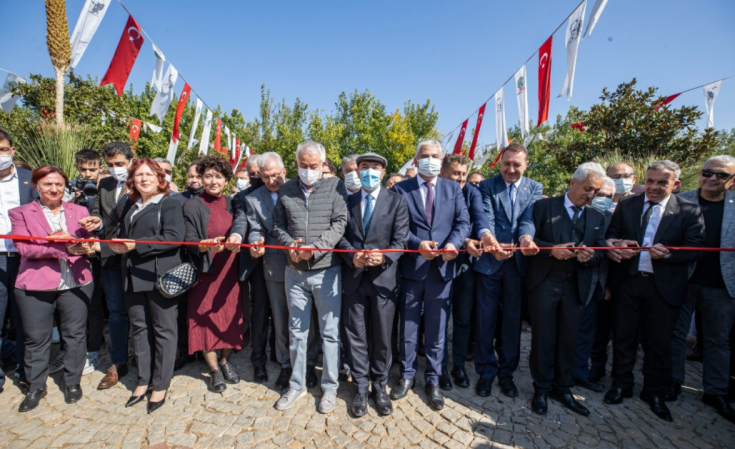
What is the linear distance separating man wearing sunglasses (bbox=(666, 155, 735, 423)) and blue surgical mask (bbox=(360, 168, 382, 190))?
137 inches

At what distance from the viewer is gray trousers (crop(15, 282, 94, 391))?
3.25m

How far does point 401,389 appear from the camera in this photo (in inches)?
135

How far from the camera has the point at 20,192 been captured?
12.1ft

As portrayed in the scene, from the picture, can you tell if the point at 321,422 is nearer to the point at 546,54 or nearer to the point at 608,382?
the point at 608,382

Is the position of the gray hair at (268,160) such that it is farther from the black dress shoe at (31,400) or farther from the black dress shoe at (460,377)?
the black dress shoe at (31,400)

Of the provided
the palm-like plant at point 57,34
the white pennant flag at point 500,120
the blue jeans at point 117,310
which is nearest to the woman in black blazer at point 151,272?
the blue jeans at point 117,310

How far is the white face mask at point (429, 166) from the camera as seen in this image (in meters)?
3.43

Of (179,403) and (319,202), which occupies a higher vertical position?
(319,202)

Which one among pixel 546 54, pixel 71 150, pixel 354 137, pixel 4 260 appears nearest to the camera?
pixel 4 260

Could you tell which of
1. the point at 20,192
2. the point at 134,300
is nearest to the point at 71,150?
the point at 20,192

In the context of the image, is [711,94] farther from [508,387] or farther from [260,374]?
[260,374]

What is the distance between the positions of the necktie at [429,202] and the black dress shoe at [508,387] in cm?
190

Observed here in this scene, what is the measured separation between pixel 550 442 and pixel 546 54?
6259mm

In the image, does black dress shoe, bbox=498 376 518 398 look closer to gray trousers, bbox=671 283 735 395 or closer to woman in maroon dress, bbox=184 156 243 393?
gray trousers, bbox=671 283 735 395
